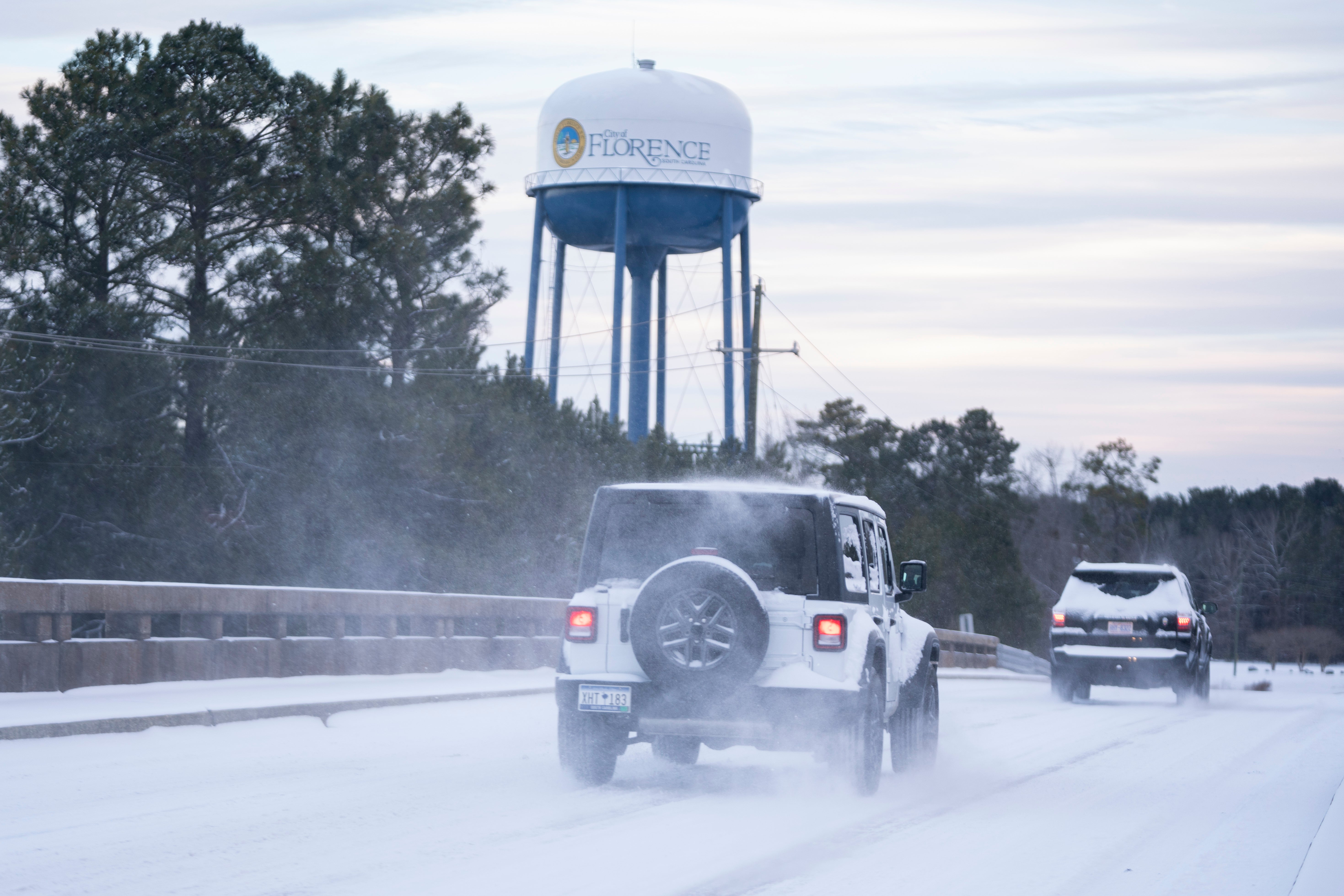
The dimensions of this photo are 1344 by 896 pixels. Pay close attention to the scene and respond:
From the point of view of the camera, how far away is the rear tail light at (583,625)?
10.8 metres

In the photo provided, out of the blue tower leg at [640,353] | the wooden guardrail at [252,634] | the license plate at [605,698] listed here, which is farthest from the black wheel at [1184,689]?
the blue tower leg at [640,353]

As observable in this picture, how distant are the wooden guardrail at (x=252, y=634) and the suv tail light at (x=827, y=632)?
7538 millimetres

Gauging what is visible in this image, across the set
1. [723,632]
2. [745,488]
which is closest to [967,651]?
[745,488]

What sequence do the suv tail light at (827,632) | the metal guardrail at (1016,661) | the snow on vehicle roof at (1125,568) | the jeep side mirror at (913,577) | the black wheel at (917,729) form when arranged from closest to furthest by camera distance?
Answer: the suv tail light at (827,632) < the black wheel at (917,729) < the jeep side mirror at (913,577) < the snow on vehicle roof at (1125,568) < the metal guardrail at (1016,661)

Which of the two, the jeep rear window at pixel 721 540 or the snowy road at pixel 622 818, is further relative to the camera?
the jeep rear window at pixel 721 540

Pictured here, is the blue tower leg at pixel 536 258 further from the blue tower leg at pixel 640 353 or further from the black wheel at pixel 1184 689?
the black wheel at pixel 1184 689

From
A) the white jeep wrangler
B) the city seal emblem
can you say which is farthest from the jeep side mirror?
the city seal emblem

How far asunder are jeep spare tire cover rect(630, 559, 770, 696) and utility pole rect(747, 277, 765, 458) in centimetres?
2975

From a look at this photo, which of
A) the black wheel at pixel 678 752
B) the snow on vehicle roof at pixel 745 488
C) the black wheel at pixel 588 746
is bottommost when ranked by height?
the black wheel at pixel 678 752

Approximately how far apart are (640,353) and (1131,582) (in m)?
31.1

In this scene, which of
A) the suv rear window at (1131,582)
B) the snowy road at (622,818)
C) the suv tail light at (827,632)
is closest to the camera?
the snowy road at (622,818)

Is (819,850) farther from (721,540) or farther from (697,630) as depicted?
(721,540)

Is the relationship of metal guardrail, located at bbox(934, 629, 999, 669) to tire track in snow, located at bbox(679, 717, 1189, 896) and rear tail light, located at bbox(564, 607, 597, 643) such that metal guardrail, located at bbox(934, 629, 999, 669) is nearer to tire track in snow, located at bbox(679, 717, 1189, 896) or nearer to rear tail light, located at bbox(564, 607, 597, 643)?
tire track in snow, located at bbox(679, 717, 1189, 896)

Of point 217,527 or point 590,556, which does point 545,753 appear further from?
point 217,527
